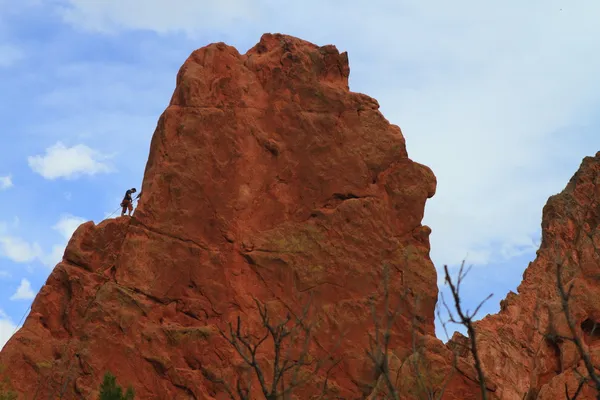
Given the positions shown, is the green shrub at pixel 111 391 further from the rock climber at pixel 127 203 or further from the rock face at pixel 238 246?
the rock climber at pixel 127 203

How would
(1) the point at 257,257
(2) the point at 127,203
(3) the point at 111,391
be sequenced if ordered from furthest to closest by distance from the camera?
(2) the point at 127,203
(1) the point at 257,257
(3) the point at 111,391

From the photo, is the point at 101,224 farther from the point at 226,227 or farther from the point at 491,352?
the point at 491,352

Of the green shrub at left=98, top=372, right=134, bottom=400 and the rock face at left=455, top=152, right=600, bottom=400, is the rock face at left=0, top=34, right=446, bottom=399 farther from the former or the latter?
the rock face at left=455, top=152, right=600, bottom=400

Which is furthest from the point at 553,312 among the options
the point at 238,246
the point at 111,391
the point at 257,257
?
the point at 111,391

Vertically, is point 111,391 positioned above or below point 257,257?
A: below

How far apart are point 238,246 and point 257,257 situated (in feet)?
2.86

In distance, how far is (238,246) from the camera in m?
32.4

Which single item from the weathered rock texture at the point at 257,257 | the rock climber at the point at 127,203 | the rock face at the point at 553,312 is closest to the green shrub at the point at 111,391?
the weathered rock texture at the point at 257,257

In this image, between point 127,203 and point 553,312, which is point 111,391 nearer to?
point 127,203

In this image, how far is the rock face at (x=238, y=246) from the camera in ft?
98.9

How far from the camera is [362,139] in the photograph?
3500 cm

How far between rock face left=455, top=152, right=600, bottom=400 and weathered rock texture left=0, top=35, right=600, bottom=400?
0.42 ft

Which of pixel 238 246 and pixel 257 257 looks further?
pixel 238 246

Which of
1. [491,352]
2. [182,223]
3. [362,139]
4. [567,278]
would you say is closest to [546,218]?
[567,278]
